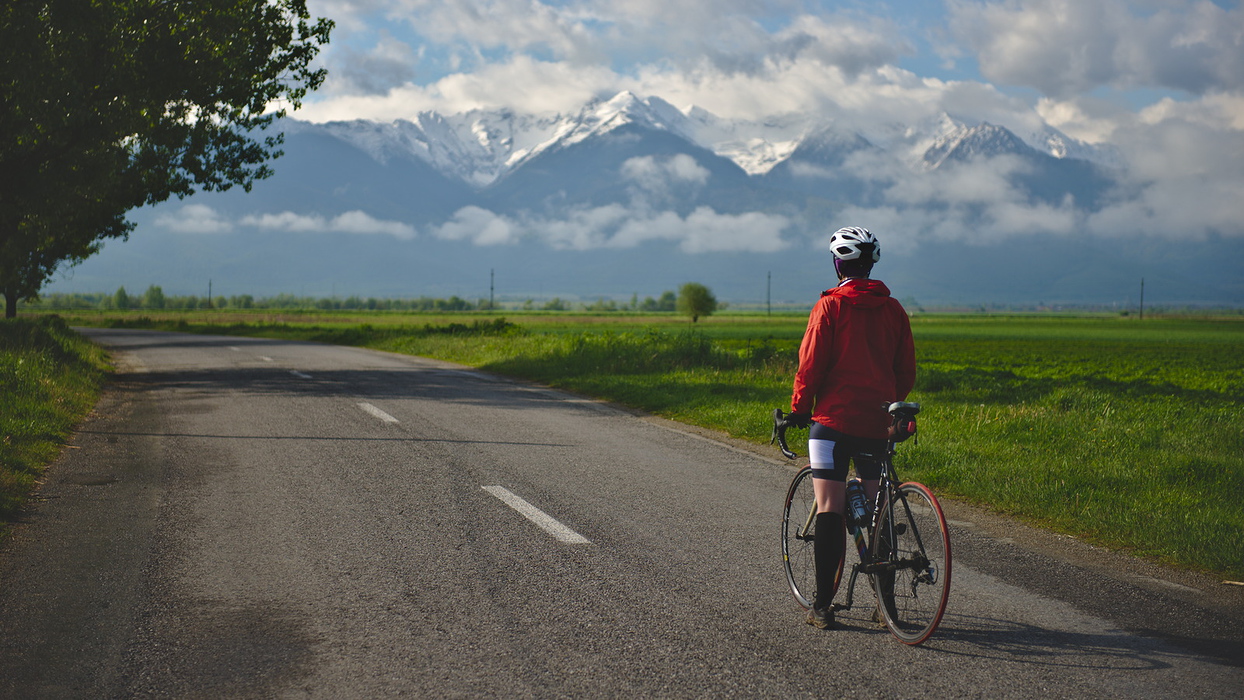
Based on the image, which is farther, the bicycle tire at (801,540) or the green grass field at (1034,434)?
the green grass field at (1034,434)

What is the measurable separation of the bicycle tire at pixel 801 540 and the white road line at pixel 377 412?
28.2ft

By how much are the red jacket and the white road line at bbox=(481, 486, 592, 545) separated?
251 cm

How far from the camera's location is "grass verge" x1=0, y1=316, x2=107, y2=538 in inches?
336

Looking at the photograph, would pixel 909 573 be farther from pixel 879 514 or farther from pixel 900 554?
pixel 879 514

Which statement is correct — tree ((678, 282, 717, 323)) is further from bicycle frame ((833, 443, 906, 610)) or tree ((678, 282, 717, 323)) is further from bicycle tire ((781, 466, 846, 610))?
bicycle frame ((833, 443, 906, 610))

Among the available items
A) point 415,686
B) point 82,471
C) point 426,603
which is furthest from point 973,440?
point 82,471

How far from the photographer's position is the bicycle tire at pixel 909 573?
15.0 ft

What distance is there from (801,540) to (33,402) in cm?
1170

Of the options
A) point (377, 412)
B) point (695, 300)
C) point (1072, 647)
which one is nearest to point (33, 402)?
point (377, 412)

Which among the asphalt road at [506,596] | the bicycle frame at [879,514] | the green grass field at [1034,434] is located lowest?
the asphalt road at [506,596]

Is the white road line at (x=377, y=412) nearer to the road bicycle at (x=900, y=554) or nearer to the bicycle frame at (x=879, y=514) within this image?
the road bicycle at (x=900, y=554)

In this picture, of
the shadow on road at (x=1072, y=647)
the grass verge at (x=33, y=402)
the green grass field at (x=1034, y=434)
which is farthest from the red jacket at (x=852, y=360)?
the grass verge at (x=33, y=402)

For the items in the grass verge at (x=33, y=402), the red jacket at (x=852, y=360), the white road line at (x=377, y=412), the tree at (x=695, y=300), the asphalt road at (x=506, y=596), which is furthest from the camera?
the tree at (x=695, y=300)

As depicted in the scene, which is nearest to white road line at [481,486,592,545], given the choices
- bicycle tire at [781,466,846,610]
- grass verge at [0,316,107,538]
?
bicycle tire at [781,466,846,610]
